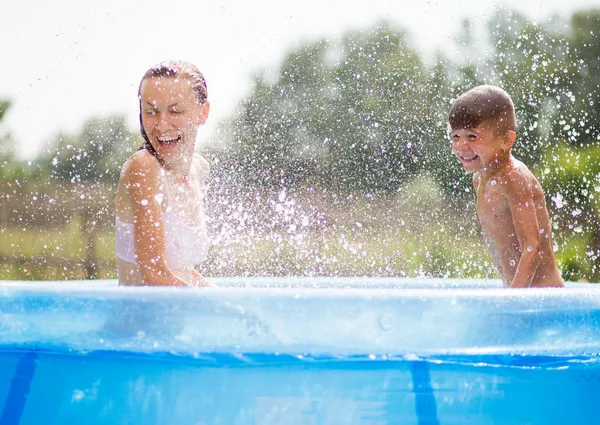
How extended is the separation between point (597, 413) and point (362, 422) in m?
0.56

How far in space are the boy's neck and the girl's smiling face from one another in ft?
3.75

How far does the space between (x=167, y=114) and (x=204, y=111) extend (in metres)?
0.24

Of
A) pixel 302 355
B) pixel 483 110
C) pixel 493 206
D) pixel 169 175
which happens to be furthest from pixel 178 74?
pixel 302 355

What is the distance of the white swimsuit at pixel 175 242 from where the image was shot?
249 cm

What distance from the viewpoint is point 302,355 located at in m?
1.58

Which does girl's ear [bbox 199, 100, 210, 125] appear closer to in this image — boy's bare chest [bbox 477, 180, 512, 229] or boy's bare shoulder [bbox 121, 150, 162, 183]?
boy's bare shoulder [bbox 121, 150, 162, 183]

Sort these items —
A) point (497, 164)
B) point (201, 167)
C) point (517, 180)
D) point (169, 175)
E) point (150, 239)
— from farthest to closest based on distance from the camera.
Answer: point (201, 167) < point (497, 164) < point (517, 180) < point (169, 175) < point (150, 239)

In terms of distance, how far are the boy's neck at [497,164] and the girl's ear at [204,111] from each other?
3.60 feet

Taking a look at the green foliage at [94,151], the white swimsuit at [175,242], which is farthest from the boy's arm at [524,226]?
the green foliage at [94,151]

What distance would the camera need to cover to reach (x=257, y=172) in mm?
8781

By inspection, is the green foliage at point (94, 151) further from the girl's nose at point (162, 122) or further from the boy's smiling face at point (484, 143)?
the boy's smiling face at point (484, 143)

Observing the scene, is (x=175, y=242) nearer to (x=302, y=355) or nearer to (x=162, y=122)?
(x=162, y=122)

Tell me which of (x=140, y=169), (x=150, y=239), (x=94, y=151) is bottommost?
(x=150, y=239)

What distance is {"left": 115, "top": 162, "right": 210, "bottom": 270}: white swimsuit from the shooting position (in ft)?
8.16
